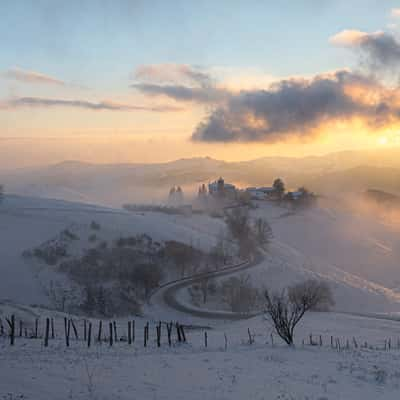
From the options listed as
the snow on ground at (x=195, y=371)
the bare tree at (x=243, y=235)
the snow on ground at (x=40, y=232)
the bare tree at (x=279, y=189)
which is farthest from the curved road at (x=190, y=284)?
the bare tree at (x=279, y=189)

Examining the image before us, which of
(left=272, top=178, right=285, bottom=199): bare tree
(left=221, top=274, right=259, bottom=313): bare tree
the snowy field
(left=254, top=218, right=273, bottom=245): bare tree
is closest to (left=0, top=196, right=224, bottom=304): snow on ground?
the snowy field

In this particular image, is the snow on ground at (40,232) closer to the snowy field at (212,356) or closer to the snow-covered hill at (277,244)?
the snow-covered hill at (277,244)

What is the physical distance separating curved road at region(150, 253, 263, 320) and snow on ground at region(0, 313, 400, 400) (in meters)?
18.2

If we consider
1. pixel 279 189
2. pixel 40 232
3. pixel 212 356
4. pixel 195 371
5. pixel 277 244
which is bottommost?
pixel 212 356

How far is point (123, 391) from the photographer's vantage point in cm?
1588

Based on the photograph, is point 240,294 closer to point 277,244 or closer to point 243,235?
point 243,235

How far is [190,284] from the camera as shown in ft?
189

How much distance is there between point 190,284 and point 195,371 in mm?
38267

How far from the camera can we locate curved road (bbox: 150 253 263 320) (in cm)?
4516

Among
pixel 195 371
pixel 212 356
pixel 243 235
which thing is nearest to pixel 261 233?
pixel 243 235

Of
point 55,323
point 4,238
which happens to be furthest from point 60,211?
point 55,323

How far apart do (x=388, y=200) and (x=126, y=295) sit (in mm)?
146703

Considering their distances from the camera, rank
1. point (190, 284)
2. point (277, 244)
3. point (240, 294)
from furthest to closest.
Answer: point (277, 244) → point (190, 284) → point (240, 294)

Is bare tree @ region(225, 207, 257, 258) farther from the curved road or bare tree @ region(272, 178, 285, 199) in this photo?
bare tree @ region(272, 178, 285, 199)
